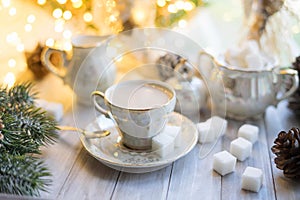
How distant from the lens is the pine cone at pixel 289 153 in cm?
67

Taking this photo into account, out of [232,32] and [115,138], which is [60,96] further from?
[232,32]

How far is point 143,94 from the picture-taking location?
76cm

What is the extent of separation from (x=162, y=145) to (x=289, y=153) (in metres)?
0.20

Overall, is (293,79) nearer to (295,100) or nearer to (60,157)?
(295,100)

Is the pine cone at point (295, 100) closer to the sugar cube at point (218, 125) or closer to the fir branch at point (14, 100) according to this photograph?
the sugar cube at point (218, 125)

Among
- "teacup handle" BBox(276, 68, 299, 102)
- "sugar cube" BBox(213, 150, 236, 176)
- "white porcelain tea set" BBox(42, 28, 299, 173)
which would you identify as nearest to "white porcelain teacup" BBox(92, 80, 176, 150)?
"white porcelain tea set" BBox(42, 28, 299, 173)

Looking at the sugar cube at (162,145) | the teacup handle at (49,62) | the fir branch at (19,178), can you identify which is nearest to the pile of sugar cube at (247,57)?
the sugar cube at (162,145)

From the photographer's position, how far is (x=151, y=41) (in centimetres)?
92

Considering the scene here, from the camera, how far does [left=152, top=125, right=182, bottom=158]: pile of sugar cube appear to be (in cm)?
72

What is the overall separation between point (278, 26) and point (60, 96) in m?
0.49

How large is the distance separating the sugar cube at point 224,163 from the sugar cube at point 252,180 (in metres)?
0.03

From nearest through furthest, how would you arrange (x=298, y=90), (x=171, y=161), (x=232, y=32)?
(x=171, y=161)
(x=298, y=90)
(x=232, y=32)

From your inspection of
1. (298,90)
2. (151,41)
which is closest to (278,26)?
(298,90)

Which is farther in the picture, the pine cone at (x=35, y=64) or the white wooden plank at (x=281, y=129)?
the pine cone at (x=35, y=64)
